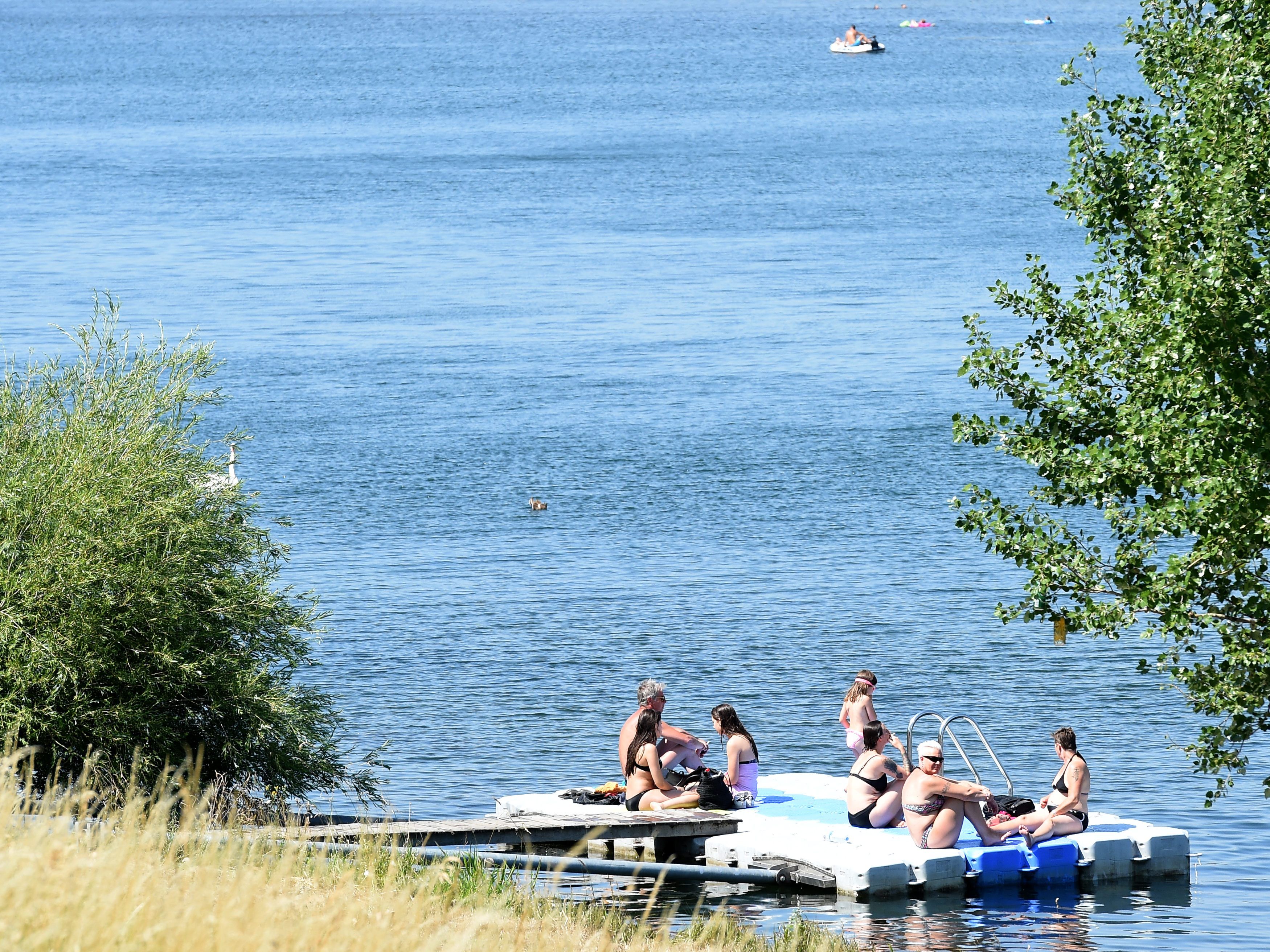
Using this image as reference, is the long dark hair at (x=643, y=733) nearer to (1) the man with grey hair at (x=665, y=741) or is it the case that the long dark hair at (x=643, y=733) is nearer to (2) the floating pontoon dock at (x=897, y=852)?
(1) the man with grey hair at (x=665, y=741)

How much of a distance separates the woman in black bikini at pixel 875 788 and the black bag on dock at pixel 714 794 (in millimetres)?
1430

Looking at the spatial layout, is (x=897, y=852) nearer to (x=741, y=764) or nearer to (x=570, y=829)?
(x=741, y=764)

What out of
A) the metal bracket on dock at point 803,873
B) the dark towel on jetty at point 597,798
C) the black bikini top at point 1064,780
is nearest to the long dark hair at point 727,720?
the metal bracket on dock at point 803,873

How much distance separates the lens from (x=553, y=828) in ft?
65.8

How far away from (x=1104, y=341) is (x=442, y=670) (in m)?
19.2

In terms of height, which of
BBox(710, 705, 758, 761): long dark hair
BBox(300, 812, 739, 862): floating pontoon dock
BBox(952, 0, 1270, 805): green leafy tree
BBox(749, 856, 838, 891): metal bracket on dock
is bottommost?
BBox(749, 856, 838, 891): metal bracket on dock

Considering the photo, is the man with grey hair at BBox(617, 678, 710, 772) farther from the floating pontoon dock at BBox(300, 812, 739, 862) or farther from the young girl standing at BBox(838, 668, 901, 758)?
the young girl standing at BBox(838, 668, 901, 758)

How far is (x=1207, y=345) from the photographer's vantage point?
47.4ft

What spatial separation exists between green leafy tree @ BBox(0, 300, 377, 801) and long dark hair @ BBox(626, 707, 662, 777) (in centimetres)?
362

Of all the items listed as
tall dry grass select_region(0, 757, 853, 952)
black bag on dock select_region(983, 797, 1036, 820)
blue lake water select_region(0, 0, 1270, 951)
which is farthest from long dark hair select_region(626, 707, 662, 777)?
tall dry grass select_region(0, 757, 853, 952)

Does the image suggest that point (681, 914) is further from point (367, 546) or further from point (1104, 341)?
point (367, 546)

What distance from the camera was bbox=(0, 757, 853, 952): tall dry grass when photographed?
738cm

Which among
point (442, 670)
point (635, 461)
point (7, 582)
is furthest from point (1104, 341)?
point (635, 461)

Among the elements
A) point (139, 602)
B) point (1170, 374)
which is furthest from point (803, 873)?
point (139, 602)
